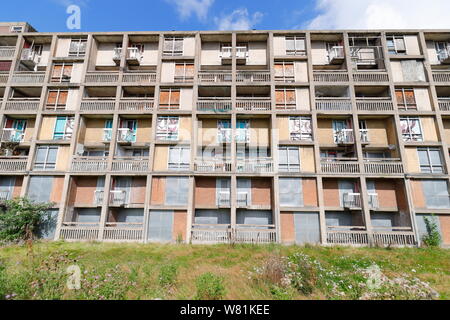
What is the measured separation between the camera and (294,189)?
1625cm

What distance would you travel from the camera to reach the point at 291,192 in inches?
639

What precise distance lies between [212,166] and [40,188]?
1283 cm

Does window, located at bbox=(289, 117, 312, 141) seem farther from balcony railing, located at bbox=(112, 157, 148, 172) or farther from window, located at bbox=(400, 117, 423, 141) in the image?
balcony railing, located at bbox=(112, 157, 148, 172)

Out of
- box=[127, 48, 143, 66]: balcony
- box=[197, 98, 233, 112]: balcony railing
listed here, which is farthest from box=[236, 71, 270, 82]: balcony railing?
box=[127, 48, 143, 66]: balcony

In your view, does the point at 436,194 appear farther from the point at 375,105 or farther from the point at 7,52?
the point at 7,52

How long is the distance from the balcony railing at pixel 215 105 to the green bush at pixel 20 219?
13.4m

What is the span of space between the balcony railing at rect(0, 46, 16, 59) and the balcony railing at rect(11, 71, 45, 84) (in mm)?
2216

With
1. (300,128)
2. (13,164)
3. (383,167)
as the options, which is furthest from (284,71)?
(13,164)

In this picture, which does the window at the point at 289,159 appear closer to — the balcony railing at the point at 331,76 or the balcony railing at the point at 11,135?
the balcony railing at the point at 331,76

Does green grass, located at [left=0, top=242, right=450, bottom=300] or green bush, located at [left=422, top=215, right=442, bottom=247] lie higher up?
green bush, located at [left=422, top=215, right=442, bottom=247]

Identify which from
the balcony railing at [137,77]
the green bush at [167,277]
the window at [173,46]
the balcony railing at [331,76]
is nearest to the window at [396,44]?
the balcony railing at [331,76]

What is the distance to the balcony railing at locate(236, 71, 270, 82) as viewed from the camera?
60.8 feet

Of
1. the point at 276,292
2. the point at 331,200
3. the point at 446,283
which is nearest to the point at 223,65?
the point at 331,200

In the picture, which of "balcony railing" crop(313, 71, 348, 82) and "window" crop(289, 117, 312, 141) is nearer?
"window" crop(289, 117, 312, 141)
